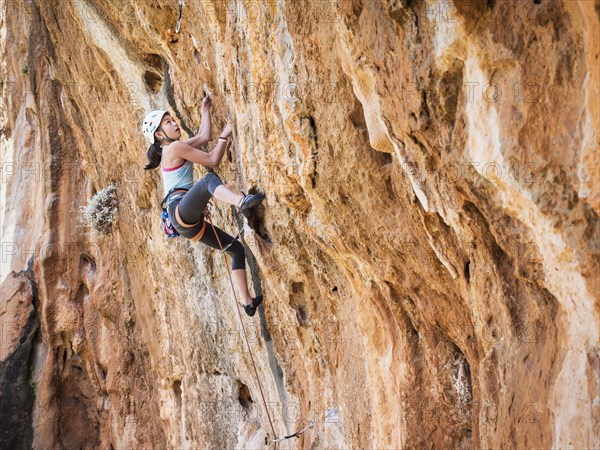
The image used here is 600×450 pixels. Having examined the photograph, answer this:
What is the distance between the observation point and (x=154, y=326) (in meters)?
9.77

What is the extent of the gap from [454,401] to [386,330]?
71 centimetres

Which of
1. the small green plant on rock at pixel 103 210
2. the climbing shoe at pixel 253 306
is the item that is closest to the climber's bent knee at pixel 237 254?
the climbing shoe at pixel 253 306

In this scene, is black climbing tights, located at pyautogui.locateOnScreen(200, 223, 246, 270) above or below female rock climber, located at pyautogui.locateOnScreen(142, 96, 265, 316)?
below

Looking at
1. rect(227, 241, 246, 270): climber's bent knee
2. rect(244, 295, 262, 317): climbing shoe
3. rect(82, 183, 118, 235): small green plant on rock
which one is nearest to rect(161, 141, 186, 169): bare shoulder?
rect(227, 241, 246, 270): climber's bent knee

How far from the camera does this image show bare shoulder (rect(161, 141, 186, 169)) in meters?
6.34

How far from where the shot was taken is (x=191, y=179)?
6.62 metres

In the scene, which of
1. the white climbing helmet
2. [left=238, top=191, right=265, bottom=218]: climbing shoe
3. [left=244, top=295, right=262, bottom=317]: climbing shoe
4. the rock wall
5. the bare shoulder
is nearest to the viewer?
the rock wall

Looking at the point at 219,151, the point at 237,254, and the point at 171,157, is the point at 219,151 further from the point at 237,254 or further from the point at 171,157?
the point at 237,254

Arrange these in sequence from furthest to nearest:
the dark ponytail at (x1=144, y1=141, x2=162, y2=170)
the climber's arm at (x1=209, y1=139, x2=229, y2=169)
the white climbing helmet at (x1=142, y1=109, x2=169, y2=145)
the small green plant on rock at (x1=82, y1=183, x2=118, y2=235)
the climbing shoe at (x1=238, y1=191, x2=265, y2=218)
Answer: the small green plant on rock at (x1=82, y1=183, x2=118, y2=235) → the dark ponytail at (x1=144, y1=141, x2=162, y2=170) → the white climbing helmet at (x1=142, y1=109, x2=169, y2=145) → the climber's arm at (x1=209, y1=139, x2=229, y2=169) → the climbing shoe at (x1=238, y1=191, x2=265, y2=218)

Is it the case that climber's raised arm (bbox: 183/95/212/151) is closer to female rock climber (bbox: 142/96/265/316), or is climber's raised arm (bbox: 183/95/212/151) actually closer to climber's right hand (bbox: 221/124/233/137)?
female rock climber (bbox: 142/96/265/316)

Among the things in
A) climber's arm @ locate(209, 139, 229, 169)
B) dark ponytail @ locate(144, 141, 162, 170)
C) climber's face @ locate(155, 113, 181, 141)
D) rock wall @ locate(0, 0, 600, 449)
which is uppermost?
climber's face @ locate(155, 113, 181, 141)

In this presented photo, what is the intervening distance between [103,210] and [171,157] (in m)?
4.21

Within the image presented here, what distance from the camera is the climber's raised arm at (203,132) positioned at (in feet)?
20.8

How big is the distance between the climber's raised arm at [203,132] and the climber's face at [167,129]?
0.76ft
